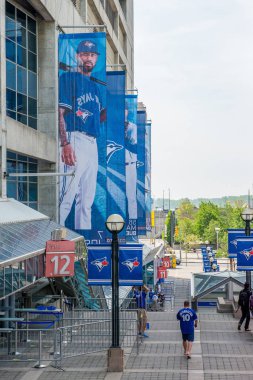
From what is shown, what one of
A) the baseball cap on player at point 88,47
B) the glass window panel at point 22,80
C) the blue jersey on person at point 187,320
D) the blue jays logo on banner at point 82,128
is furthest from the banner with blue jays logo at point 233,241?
the glass window panel at point 22,80

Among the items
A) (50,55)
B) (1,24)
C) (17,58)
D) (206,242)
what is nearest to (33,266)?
(1,24)

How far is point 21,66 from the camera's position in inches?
1155

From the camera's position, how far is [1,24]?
24.2 m

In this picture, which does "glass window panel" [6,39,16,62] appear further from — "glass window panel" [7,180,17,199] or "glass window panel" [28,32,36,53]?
"glass window panel" [7,180,17,199]

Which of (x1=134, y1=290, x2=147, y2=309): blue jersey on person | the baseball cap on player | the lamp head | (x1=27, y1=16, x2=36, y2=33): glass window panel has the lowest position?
(x1=134, y1=290, x2=147, y2=309): blue jersey on person

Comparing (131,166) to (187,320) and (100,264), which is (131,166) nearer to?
(100,264)

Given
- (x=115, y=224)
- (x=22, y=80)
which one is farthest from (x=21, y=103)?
Answer: (x=115, y=224)

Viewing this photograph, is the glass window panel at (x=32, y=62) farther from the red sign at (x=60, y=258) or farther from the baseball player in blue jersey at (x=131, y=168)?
the baseball player in blue jersey at (x=131, y=168)

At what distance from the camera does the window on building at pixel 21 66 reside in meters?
28.0

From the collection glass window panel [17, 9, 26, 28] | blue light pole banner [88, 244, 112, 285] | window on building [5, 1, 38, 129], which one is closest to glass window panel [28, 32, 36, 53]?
window on building [5, 1, 38, 129]

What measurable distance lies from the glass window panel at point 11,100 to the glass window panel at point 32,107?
1.94 metres

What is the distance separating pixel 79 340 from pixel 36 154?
10.2 metres

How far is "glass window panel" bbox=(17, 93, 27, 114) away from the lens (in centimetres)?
2909

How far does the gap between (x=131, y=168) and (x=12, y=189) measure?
1613cm
